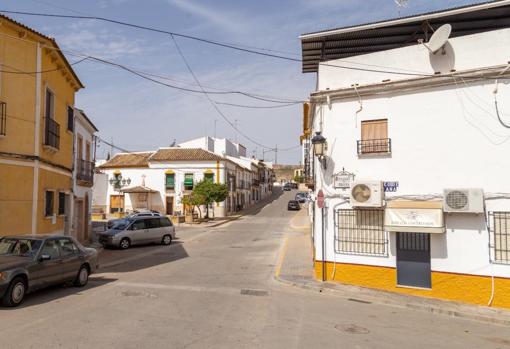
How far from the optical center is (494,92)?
33.4 ft

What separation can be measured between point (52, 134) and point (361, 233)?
35.8 ft

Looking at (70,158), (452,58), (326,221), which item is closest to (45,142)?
(70,158)

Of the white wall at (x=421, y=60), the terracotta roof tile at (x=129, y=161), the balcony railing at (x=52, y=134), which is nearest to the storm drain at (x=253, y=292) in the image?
the white wall at (x=421, y=60)

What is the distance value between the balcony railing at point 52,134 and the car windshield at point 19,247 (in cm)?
468

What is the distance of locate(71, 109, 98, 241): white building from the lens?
64.8 ft

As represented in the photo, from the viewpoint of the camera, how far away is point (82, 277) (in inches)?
443

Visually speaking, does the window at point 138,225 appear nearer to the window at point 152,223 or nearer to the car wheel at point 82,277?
the window at point 152,223

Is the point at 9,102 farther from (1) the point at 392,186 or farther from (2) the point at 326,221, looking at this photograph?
(1) the point at 392,186

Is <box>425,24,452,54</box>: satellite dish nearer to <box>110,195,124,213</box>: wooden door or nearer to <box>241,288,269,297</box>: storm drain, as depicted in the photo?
<box>241,288,269,297</box>: storm drain

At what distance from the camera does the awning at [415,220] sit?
1042 cm

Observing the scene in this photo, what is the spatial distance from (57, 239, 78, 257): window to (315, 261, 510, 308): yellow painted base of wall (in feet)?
22.7

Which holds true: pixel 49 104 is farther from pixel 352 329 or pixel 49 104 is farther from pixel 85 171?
pixel 352 329

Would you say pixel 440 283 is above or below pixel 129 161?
below

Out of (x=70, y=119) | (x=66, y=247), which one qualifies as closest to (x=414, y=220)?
(x=66, y=247)
